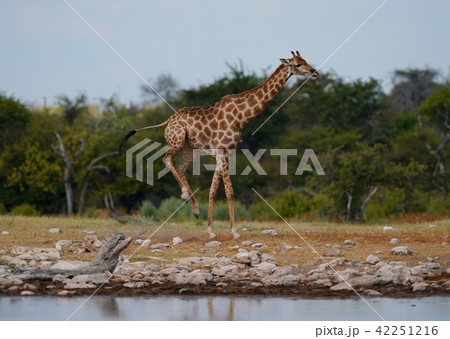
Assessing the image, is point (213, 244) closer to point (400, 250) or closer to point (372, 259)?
point (372, 259)

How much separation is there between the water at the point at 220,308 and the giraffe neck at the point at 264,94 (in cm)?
566

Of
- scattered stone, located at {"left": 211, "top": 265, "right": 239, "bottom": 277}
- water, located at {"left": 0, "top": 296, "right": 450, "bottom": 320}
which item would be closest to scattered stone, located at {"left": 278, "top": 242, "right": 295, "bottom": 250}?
scattered stone, located at {"left": 211, "top": 265, "right": 239, "bottom": 277}

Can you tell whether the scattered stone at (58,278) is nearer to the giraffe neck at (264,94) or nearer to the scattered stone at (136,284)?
the scattered stone at (136,284)

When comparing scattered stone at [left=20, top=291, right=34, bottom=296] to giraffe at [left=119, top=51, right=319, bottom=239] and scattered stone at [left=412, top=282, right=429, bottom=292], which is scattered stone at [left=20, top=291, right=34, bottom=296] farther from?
giraffe at [left=119, top=51, right=319, bottom=239]

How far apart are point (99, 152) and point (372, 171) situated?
14903 mm

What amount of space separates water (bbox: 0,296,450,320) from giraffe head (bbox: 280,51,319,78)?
18.3ft

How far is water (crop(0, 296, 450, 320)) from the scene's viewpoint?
7.77 meters

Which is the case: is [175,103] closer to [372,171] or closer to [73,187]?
[73,187]

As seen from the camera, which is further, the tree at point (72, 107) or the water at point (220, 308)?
the tree at point (72, 107)

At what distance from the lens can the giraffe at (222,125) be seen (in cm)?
1361
